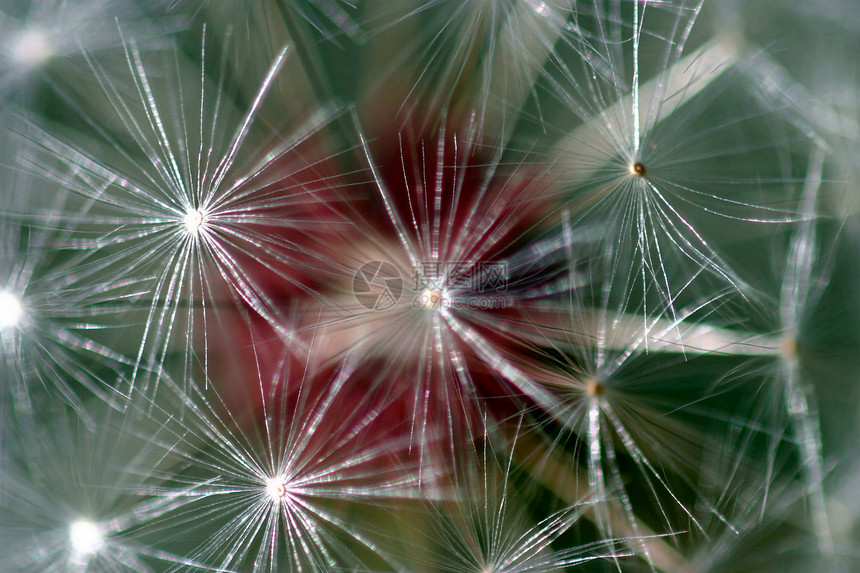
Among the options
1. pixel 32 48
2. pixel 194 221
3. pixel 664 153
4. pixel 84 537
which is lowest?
pixel 84 537

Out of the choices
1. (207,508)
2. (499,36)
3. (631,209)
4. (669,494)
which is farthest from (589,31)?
(207,508)

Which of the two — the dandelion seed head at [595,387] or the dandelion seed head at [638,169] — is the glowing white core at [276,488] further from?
the dandelion seed head at [638,169]

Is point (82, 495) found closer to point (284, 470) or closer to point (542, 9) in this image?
point (284, 470)

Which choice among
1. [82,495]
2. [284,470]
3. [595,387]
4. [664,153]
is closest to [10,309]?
[82,495]

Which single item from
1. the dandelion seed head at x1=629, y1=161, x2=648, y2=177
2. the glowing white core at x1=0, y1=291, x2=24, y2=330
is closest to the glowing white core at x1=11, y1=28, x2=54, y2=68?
the glowing white core at x1=0, y1=291, x2=24, y2=330

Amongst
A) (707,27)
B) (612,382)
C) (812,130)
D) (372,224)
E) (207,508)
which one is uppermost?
(707,27)

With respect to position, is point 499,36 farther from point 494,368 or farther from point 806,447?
point 806,447
